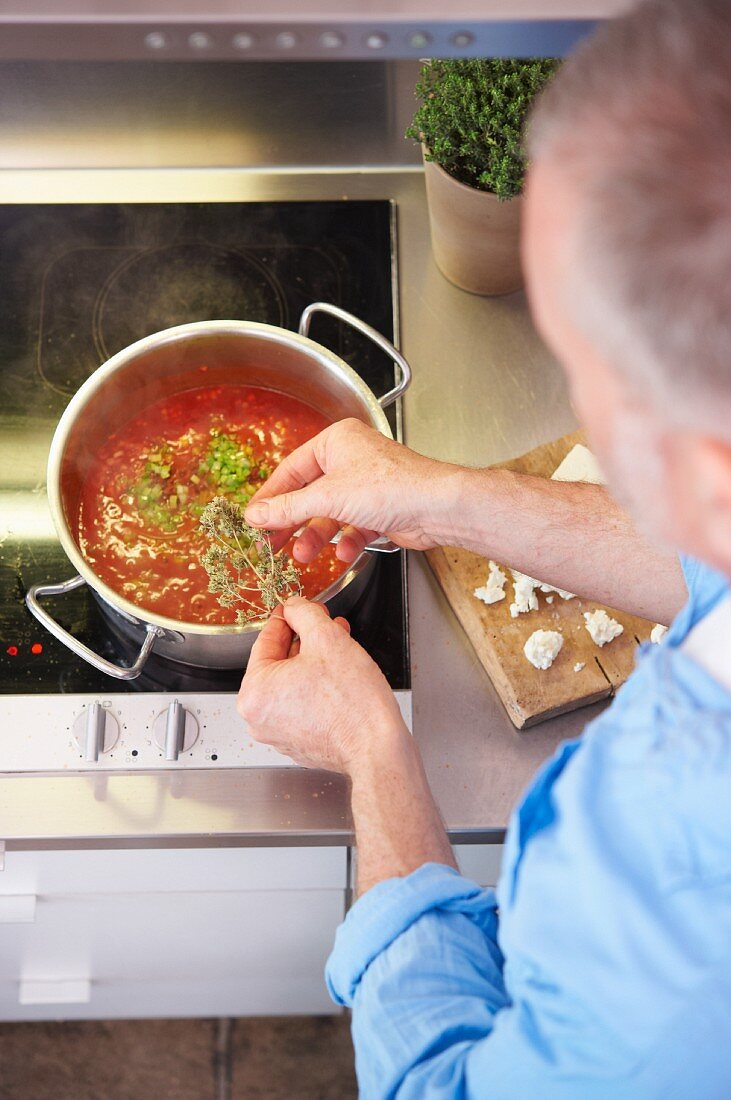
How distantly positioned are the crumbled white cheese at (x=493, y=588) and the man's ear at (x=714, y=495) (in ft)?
2.28

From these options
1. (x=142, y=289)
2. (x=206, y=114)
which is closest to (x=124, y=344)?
(x=142, y=289)

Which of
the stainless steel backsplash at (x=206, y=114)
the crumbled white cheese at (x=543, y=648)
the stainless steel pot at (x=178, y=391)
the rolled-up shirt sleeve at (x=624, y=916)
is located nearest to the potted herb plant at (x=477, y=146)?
the stainless steel backsplash at (x=206, y=114)

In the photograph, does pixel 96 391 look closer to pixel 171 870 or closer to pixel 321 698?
pixel 321 698

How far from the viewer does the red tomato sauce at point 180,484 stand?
123cm

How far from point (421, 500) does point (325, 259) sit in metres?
0.53

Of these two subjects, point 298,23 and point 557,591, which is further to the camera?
point 557,591

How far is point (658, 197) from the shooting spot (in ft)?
1.56

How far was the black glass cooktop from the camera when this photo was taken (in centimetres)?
135

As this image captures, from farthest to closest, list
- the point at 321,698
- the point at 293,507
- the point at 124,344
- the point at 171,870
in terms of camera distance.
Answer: the point at 124,344 → the point at 171,870 → the point at 293,507 → the point at 321,698

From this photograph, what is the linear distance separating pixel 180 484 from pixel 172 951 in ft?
2.70

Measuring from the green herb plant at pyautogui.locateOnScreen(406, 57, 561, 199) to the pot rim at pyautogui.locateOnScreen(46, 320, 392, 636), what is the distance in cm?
31

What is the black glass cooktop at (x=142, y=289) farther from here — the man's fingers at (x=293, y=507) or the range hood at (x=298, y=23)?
the range hood at (x=298, y=23)

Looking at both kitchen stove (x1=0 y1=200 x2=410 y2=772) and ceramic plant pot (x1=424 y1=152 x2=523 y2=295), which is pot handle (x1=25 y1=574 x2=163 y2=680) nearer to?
kitchen stove (x1=0 y1=200 x2=410 y2=772)

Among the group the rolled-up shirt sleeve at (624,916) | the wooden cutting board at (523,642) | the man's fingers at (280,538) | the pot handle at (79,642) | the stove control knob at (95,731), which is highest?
the rolled-up shirt sleeve at (624,916)
